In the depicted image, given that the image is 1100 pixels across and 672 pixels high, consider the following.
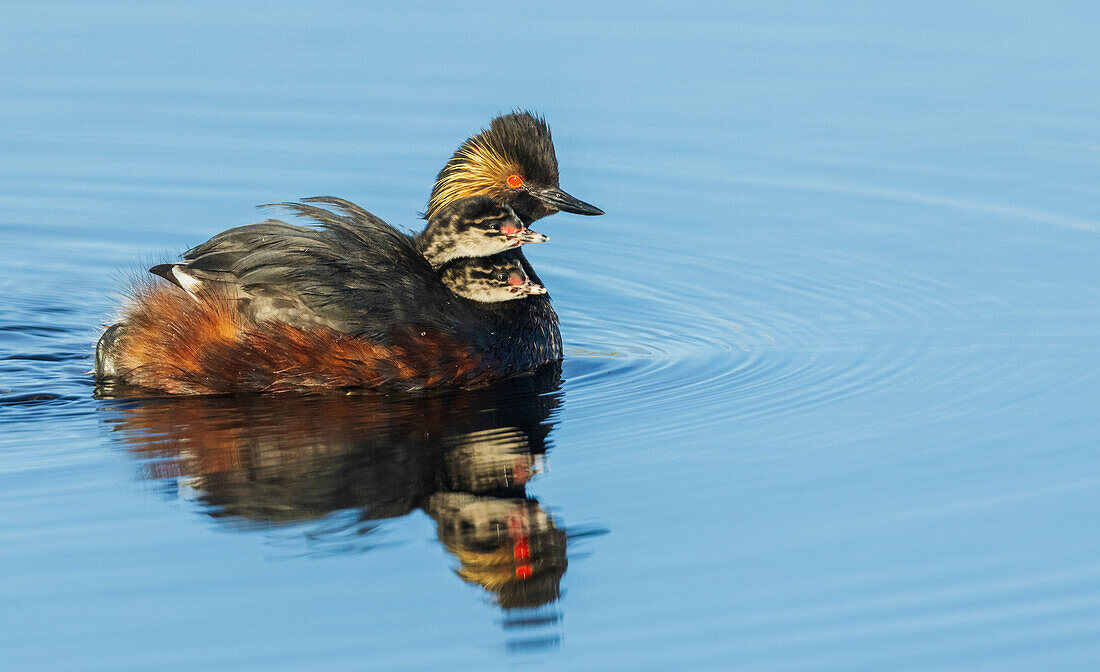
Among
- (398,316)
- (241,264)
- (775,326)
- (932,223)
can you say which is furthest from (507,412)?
(932,223)

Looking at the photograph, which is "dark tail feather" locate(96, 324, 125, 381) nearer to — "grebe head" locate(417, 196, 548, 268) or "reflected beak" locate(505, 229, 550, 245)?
"grebe head" locate(417, 196, 548, 268)

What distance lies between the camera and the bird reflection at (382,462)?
7188mm

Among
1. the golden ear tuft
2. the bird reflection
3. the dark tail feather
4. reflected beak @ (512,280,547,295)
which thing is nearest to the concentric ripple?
reflected beak @ (512,280,547,295)

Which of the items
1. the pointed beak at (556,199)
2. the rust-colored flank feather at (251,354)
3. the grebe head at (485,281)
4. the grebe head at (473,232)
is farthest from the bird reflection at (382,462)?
the pointed beak at (556,199)

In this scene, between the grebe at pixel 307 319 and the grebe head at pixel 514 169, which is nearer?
the grebe at pixel 307 319

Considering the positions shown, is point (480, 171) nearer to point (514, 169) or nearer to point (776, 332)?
point (514, 169)

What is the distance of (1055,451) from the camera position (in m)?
8.30

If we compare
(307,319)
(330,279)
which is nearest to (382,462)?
(307,319)

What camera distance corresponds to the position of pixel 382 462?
8023 mm

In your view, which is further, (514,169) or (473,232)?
(514,169)

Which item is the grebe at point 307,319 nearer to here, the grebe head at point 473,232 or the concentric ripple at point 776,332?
the grebe head at point 473,232

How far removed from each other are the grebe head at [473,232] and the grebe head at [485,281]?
6 cm

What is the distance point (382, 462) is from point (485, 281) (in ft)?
6.26

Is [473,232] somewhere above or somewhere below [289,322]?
above
